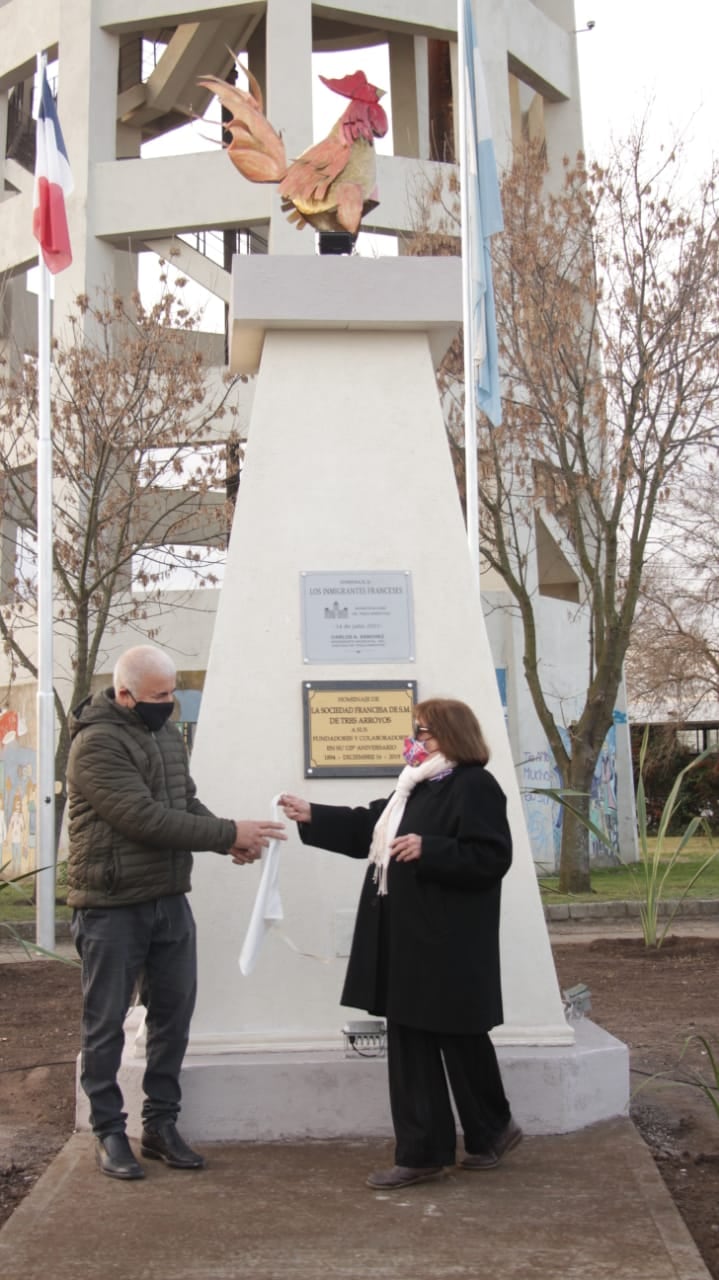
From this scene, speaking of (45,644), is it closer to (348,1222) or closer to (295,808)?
(295,808)

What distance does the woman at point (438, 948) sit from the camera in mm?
4621

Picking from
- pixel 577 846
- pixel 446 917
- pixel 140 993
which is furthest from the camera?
A: pixel 577 846

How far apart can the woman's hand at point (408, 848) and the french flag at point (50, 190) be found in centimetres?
953

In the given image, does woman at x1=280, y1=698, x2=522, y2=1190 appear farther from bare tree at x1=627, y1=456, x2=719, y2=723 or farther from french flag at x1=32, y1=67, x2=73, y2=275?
bare tree at x1=627, y1=456, x2=719, y2=723

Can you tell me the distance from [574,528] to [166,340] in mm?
5892

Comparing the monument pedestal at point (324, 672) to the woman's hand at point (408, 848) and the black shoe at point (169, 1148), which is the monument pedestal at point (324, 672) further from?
the woman's hand at point (408, 848)

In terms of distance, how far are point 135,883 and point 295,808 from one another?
711mm

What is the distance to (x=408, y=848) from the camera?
15.0 feet

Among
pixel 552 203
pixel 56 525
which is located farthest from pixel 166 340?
pixel 552 203

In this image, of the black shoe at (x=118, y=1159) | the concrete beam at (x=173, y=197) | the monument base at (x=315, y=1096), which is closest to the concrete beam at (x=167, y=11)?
the concrete beam at (x=173, y=197)

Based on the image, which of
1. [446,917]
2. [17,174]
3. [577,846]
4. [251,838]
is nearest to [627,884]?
[577,846]

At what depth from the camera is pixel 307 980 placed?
18.7 ft

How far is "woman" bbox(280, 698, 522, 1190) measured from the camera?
15.2 ft

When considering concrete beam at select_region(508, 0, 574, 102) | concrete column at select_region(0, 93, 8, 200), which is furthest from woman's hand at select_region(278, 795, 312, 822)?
concrete column at select_region(0, 93, 8, 200)
